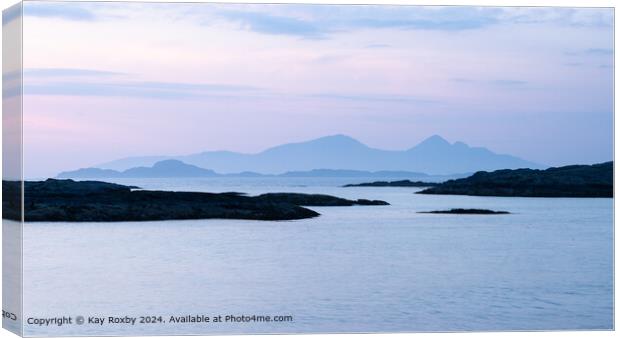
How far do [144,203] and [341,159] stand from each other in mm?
4067

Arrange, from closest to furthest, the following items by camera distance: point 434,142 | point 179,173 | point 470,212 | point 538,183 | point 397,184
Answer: point 179,173
point 434,142
point 470,212
point 397,184
point 538,183

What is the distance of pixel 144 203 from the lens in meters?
21.1

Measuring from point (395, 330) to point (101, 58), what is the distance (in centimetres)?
649

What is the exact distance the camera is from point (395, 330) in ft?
59.0

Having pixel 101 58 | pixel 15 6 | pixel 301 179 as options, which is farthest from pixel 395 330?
pixel 15 6

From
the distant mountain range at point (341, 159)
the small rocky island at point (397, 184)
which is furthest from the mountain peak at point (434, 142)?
the small rocky island at point (397, 184)

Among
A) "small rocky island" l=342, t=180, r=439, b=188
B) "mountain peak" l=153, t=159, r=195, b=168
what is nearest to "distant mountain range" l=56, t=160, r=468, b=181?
"mountain peak" l=153, t=159, r=195, b=168

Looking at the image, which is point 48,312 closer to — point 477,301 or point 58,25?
point 58,25

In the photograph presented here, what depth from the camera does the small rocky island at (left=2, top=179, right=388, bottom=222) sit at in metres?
19.1

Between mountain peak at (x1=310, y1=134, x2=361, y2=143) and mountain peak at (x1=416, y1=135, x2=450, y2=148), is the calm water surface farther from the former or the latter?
mountain peak at (x1=416, y1=135, x2=450, y2=148)

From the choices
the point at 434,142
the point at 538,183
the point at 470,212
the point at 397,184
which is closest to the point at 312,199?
the point at 397,184

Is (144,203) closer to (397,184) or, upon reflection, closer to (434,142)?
(397,184)

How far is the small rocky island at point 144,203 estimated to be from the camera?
62.6ft

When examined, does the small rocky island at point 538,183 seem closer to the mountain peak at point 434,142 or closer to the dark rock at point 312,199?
the mountain peak at point 434,142
